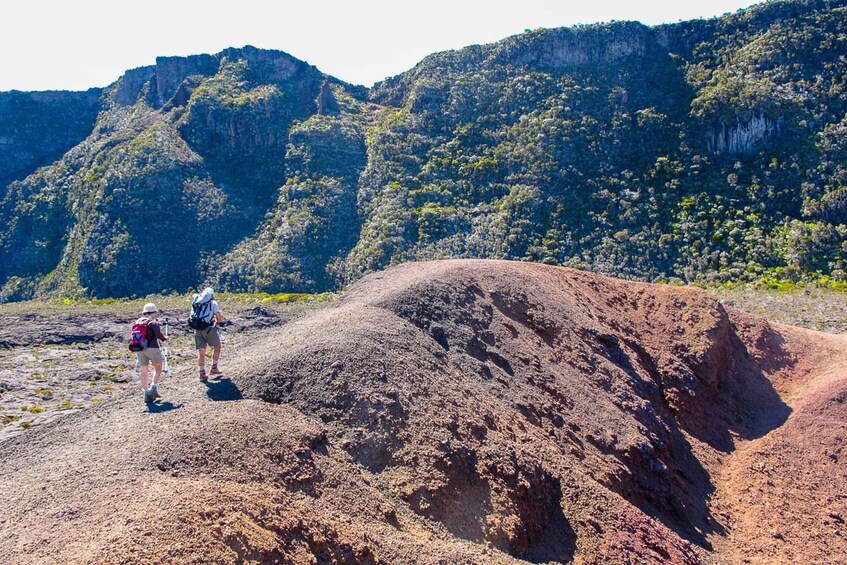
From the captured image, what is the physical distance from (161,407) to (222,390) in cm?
97

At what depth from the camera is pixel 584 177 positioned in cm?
5297

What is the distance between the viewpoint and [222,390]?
36.4ft

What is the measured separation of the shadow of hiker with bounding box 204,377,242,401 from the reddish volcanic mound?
0.13 feet

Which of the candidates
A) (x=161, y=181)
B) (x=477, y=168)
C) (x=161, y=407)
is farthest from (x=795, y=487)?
(x=161, y=181)

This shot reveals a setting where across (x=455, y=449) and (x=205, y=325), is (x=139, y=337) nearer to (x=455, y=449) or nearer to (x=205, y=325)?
(x=205, y=325)

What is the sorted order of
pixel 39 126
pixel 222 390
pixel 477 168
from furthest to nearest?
pixel 39 126
pixel 477 168
pixel 222 390

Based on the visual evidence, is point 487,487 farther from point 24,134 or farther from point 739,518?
point 24,134

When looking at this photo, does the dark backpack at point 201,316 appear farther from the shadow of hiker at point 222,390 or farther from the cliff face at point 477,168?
the cliff face at point 477,168

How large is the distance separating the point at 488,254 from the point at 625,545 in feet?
132

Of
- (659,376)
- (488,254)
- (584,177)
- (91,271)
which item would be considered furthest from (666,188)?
(91,271)

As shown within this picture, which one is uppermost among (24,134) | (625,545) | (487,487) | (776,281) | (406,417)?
(24,134)

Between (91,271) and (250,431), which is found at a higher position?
(250,431)

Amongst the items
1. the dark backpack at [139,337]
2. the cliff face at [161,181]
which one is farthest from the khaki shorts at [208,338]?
the cliff face at [161,181]

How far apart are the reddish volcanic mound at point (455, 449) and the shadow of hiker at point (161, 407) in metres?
0.11
